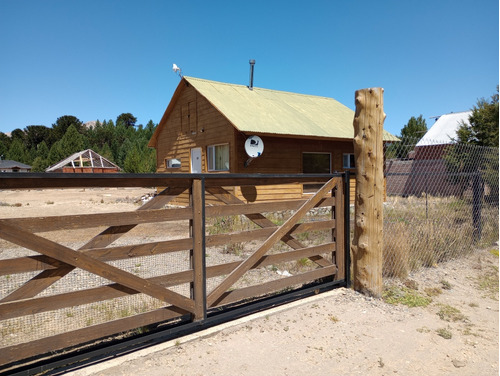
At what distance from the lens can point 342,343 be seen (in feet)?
11.6

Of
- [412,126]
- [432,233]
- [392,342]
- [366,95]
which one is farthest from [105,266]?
[412,126]

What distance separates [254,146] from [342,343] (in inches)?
380

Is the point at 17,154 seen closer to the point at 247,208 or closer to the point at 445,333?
the point at 247,208

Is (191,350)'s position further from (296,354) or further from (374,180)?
(374,180)

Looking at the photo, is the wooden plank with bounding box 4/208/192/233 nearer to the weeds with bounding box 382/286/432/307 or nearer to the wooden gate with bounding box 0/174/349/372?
the wooden gate with bounding box 0/174/349/372

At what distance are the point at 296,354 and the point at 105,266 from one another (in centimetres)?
179

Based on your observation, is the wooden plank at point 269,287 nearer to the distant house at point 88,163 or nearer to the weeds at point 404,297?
the weeds at point 404,297

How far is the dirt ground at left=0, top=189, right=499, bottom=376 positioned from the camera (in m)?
3.09

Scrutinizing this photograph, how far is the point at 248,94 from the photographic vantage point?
16.0 meters

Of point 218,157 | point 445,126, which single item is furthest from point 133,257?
point 445,126

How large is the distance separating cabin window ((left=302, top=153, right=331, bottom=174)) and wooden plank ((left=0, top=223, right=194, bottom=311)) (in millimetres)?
11752

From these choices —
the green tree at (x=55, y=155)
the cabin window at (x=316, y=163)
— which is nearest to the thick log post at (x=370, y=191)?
the cabin window at (x=316, y=163)

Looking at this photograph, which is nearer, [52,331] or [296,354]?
[296,354]

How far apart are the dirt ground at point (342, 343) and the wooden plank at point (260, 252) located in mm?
374
